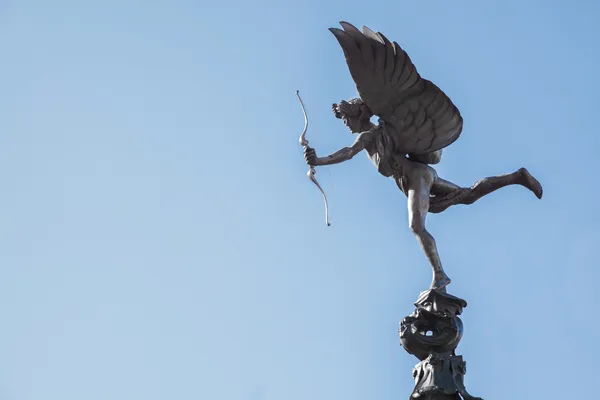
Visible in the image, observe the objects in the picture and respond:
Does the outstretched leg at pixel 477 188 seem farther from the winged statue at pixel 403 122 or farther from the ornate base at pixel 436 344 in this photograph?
the ornate base at pixel 436 344

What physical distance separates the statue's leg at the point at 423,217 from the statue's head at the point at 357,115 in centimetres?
82

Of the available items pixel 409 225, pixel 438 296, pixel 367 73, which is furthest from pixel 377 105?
pixel 438 296

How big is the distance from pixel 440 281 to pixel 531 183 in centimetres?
175

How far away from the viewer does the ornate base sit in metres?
14.7

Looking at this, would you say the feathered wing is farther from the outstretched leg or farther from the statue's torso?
the outstretched leg

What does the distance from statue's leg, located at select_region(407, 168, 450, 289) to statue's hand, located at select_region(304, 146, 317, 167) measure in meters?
1.15

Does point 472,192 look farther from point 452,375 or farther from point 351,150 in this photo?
point 452,375

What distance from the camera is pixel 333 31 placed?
1662 centimetres

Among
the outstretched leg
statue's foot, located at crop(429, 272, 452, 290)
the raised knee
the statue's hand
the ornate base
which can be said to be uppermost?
the outstretched leg

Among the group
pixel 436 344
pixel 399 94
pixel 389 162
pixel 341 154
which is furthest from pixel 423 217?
pixel 436 344

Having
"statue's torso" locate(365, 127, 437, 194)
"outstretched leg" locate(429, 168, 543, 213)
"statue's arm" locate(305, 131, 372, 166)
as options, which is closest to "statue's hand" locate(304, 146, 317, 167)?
"statue's arm" locate(305, 131, 372, 166)

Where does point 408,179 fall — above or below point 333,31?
below

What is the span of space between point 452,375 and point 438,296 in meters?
0.98

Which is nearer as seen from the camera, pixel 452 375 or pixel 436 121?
pixel 452 375
